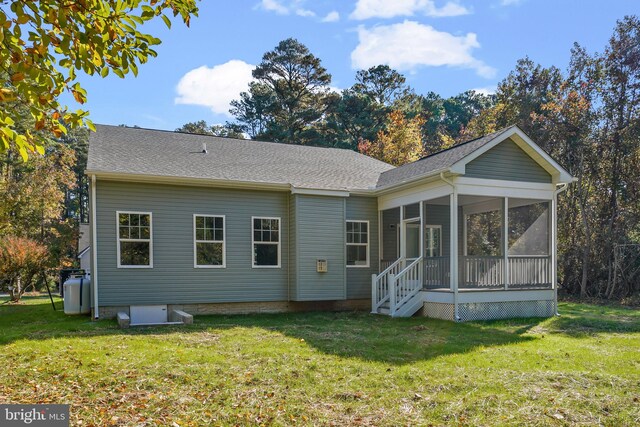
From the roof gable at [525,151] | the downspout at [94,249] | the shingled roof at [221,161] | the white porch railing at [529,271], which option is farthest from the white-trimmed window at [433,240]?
the downspout at [94,249]

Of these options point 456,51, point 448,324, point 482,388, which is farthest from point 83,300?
point 456,51

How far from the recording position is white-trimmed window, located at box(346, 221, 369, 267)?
14188 millimetres

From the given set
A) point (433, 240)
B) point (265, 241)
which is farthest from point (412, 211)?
point (265, 241)

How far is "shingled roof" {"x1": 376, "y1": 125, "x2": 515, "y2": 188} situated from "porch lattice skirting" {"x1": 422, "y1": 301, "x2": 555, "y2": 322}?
3.28 m

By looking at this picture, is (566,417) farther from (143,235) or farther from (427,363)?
(143,235)

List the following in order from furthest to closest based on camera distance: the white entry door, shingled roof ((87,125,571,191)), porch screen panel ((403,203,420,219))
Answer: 1. porch screen panel ((403,203,420,219))
2. the white entry door
3. shingled roof ((87,125,571,191))

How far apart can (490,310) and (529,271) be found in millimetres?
1699

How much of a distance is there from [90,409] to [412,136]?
2517 cm

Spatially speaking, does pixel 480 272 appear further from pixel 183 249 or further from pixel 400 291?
pixel 183 249

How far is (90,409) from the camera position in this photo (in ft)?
16.4

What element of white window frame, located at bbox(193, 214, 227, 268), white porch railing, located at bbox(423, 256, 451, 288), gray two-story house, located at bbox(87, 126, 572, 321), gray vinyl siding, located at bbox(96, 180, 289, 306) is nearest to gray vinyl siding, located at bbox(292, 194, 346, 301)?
gray two-story house, located at bbox(87, 126, 572, 321)

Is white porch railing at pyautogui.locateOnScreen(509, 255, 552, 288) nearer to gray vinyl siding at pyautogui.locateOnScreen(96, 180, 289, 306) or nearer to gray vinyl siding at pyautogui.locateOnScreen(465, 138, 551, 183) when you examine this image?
gray vinyl siding at pyautogui.locateOnScreen(465, 138, 551, 183)

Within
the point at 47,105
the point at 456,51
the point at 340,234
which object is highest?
the point at 456,51

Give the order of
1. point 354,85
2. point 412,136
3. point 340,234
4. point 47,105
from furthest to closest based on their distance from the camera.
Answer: point 354,85
point 412,136
point 340,234
point 47,105
